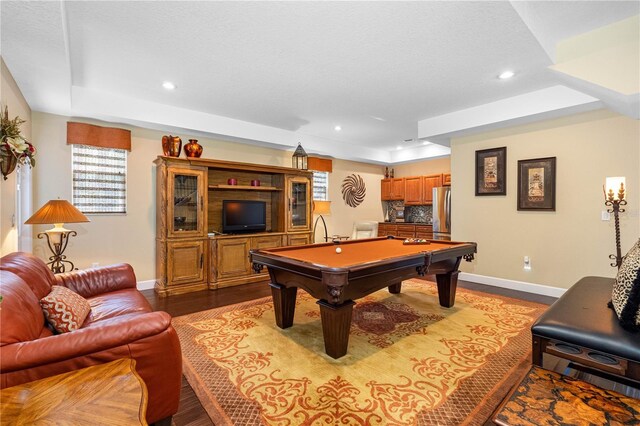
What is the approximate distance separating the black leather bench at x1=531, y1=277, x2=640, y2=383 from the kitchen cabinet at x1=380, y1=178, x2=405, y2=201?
5631mm

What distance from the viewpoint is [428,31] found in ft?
8.39

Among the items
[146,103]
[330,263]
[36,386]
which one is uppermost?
[146,103]

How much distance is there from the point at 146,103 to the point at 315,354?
13.0 ft

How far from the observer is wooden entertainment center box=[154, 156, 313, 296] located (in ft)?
14.2

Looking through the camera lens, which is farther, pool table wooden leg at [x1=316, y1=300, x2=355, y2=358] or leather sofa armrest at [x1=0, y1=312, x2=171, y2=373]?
pool table wooden leg at [x1=316, y1=300, x2=355, y2=358]

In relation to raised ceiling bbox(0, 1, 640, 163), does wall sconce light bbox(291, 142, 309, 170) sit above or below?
below

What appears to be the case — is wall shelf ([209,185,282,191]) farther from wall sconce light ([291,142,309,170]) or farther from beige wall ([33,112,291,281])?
beige wall ([33,112,291,281])

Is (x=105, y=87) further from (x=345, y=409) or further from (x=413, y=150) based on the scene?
(x=413, y=150)

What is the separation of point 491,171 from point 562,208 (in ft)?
3.48

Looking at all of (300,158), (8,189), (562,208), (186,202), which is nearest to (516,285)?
(562,208)

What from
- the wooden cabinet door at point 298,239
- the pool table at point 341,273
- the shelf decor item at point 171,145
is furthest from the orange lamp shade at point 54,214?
the wooden cabinet door at point 298,239

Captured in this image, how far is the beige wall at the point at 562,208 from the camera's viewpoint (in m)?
3.71

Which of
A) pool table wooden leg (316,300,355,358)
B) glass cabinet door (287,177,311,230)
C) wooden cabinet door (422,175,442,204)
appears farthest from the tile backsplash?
pool table wooden leg (316,300,355,358)

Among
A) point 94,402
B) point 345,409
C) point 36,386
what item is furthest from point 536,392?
point 36,386
